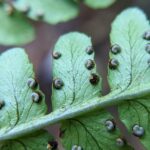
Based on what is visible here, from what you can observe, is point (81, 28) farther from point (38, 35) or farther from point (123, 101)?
point (123, 101)

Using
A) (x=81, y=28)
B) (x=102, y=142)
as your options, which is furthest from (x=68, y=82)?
(x=81, y=28)

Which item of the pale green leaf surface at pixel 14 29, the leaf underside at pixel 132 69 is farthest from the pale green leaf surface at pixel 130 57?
the pale green leaf surface at pixel 14 29

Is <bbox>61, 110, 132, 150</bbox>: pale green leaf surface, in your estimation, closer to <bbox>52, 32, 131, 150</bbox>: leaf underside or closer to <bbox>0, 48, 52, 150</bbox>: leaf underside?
<bbox>52, 32, 131, 150</bbox>: leaf underside

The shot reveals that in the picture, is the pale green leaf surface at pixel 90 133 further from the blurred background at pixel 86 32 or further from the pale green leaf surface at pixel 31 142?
the blurred background at pixel 86 32

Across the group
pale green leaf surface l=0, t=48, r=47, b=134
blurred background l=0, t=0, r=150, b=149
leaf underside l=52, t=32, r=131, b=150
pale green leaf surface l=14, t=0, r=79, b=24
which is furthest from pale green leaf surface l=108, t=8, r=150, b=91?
blurred background l=0, t=0, r=150, b=149

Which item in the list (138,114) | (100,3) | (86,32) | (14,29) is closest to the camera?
(138,114)

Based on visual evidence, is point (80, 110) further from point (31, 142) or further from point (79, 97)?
point (31, 142)

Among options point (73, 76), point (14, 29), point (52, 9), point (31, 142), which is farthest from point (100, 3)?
point (31, 142)

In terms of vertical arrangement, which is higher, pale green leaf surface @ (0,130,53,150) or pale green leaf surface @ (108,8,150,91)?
pale green leaf surface @ (108,8,150,91)
